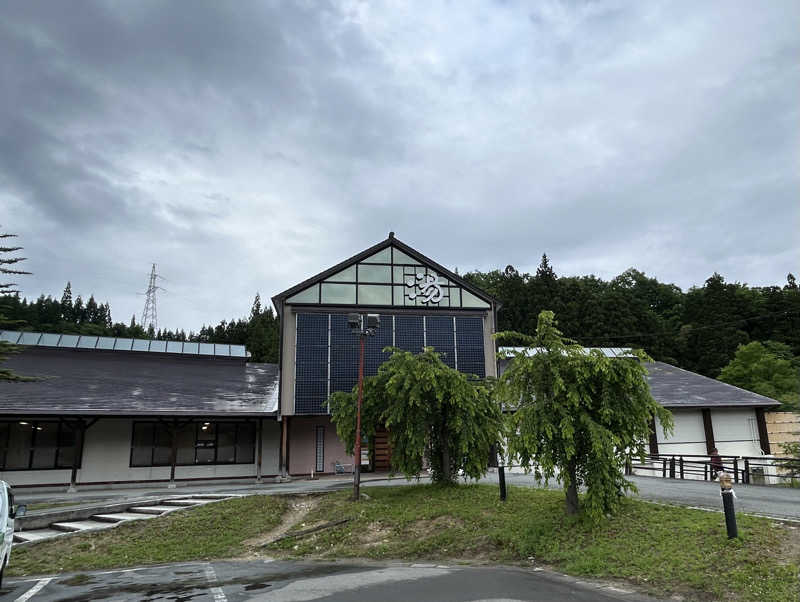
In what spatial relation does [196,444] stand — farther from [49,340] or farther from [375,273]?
[49,340]

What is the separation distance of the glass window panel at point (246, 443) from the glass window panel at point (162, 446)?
2.92m

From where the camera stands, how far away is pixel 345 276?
81.0 ft

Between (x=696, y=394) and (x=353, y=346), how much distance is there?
19.3 metres

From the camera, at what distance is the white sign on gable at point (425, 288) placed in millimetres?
25031

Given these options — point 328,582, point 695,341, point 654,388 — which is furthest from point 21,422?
point 695,341

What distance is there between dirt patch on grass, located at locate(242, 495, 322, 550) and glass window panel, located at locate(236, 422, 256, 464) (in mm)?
A: 9082

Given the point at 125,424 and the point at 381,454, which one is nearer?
the point at 125,424

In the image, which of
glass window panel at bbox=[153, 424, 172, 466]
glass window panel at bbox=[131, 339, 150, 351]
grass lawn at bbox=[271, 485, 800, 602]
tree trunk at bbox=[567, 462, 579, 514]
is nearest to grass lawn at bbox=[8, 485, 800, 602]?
grass lawn at bbox=[271, 485, 800, 602]

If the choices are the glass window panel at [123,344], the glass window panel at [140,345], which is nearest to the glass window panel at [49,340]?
the glass window panel at [123,344]

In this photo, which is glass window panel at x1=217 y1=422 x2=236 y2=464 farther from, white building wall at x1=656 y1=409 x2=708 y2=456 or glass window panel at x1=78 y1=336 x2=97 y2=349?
white building wall at x1=656 y1=409 x2=708 y2=456

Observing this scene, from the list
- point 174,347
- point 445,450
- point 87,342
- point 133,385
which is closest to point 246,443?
point 133,385

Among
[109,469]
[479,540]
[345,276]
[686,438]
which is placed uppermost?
[345,276]

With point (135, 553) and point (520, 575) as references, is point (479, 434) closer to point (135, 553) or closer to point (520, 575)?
point (520, 575)

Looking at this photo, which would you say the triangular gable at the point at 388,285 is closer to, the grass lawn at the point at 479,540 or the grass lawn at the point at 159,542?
the grass lawn at the point at 479,540
